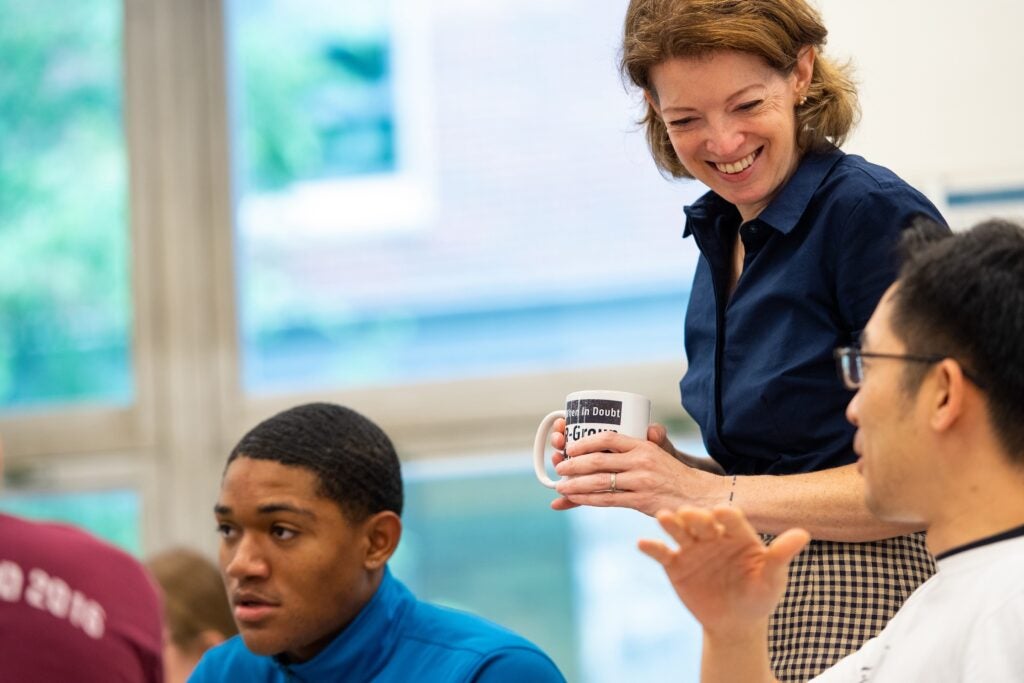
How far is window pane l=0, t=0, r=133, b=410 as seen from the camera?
4387 mm

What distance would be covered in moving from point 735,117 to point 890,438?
57 centimetres

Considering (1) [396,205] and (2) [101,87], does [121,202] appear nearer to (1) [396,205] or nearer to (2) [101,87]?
(2) [101,87]

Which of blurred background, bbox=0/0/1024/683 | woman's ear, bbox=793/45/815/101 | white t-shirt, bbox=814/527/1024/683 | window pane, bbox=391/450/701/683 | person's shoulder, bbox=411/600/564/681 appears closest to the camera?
white t-shirt, bbox=814/527/1024/683

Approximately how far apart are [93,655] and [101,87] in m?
3.16

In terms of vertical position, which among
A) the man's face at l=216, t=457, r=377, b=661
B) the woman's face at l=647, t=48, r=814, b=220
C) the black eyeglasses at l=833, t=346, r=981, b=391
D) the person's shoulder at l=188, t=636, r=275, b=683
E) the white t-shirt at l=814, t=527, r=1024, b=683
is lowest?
the person's shoulder at l=188, t=636, r=275, b=683

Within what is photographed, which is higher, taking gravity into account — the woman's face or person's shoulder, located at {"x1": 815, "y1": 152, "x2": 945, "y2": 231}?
the woman's face

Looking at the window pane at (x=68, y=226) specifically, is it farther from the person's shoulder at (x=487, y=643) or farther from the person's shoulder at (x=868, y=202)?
the person's shoulder at (x=868, y=202)

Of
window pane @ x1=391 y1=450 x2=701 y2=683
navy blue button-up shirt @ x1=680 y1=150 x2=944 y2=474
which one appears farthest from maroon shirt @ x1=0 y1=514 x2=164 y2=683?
window pane @ x1=391 y1=450 x2=701 y2=683

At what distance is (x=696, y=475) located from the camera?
174 cm

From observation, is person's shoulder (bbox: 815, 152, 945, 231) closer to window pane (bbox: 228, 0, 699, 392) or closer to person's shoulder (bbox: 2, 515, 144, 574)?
person's shoulder (bbox: 2, 515, 144, 574)

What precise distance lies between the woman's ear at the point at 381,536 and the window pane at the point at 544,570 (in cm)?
175

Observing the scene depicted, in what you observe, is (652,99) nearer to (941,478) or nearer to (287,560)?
(941,478)

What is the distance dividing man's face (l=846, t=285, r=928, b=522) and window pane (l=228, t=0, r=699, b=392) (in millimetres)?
2699

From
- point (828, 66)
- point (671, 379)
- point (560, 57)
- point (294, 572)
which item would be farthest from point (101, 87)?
point (828, 66)
